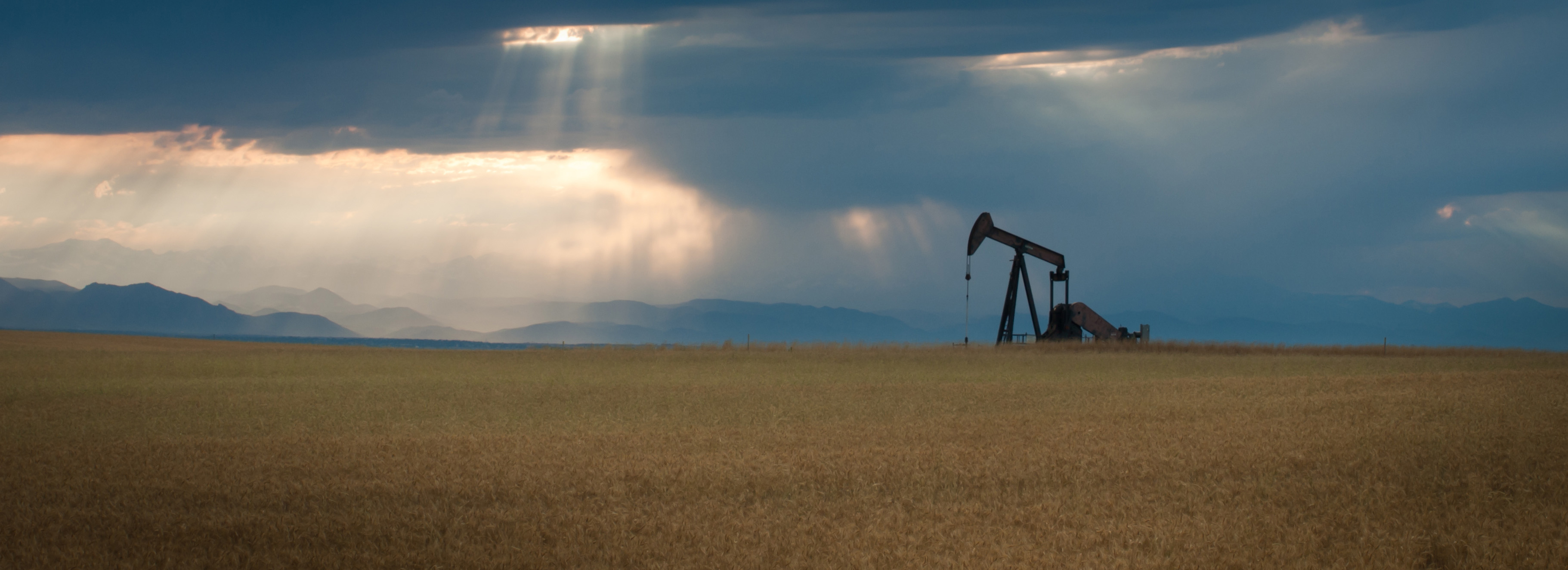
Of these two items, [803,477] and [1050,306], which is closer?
[803,477]

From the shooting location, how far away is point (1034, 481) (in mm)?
9750

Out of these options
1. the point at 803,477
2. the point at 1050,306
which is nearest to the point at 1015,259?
the point at 1050,306

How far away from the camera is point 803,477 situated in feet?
32.6

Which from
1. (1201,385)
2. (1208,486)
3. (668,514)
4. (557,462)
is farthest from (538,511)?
(1201,385)

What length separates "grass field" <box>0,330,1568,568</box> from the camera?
24.4 ft

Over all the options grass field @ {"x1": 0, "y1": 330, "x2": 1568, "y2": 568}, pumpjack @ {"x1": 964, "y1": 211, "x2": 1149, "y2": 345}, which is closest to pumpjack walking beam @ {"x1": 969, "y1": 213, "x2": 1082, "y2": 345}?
pumpjack @ {"x1": 964, "y1": 211, "x2": 1149, "y2": 345}

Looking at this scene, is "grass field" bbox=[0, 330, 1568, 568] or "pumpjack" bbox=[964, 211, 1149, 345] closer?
"grass field" bbox=[0, 330, 1568, 568]

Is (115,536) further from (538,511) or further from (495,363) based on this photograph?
(495,363)

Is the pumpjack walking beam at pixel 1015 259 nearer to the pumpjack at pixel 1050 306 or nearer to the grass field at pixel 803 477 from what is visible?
the pumpjack at pixel 1050 306

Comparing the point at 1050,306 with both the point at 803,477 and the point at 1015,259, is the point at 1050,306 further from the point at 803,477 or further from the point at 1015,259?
the point at 803,477

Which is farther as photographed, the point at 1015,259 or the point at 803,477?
the point at 1015,259

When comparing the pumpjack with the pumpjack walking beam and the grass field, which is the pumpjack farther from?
the grass field

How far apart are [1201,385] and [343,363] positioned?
26088 millimetres

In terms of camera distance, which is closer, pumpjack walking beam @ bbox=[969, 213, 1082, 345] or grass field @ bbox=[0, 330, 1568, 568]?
grass field @ bbox=[0, 330, 1568, 568]
